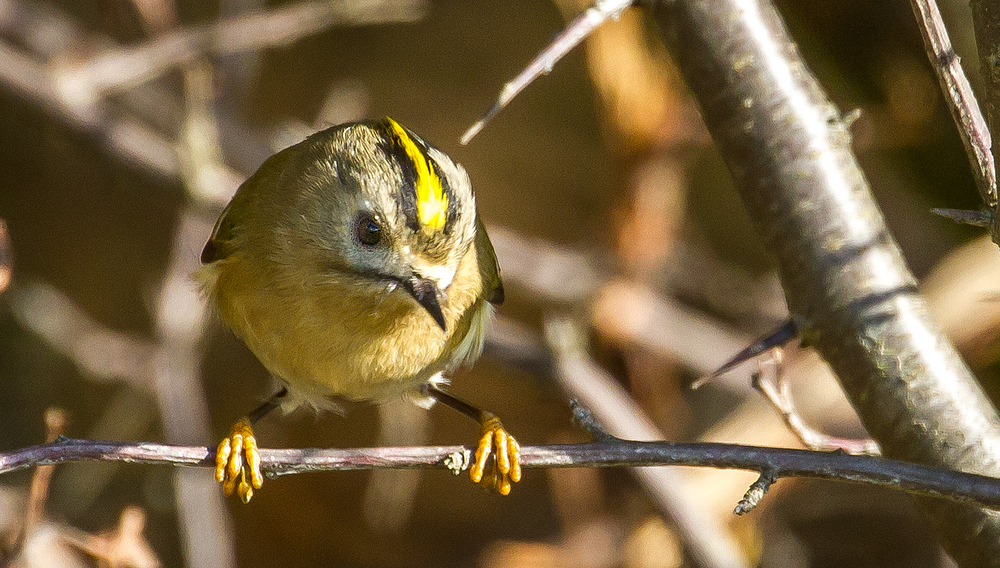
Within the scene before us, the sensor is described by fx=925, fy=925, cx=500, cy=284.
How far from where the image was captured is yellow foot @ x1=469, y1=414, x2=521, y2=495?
2.30m

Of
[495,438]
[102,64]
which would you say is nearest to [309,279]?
[495,438]

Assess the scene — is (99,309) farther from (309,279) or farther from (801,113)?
(801,113)

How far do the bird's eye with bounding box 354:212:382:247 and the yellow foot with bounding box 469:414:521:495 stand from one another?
573 mm

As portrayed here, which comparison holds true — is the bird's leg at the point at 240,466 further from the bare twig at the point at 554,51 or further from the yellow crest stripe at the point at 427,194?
the bare twig at the point at 554,51

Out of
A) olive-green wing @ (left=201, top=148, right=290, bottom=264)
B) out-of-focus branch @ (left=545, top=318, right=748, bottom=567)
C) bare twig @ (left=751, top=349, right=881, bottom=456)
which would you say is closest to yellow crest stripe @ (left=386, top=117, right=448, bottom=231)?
olive-green wing @ (left=201, top=148, right=290, bottom=264)

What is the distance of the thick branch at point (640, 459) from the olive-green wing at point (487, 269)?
92 centimetres

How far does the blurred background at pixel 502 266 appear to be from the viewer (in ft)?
11.0

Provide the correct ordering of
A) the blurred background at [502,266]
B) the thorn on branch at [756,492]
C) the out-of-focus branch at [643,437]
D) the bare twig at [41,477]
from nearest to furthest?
the thorn on branch at [756,492] < the bare twig at [41,477] < the out-of-focus branch at [643,437] < the blurred background at [502,266]

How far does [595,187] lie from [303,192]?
3.06 metres

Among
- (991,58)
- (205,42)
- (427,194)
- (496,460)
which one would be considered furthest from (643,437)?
(205,42)

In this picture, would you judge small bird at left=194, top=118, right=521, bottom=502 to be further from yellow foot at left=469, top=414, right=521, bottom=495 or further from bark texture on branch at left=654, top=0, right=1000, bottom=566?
bark texture on branch at left=654, top=0, right=1000, bottom=566

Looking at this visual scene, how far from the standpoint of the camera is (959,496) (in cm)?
146

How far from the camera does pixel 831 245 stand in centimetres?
199

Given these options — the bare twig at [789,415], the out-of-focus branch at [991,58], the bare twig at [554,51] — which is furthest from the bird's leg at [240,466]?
the out-of-focus branch at [991,58]
